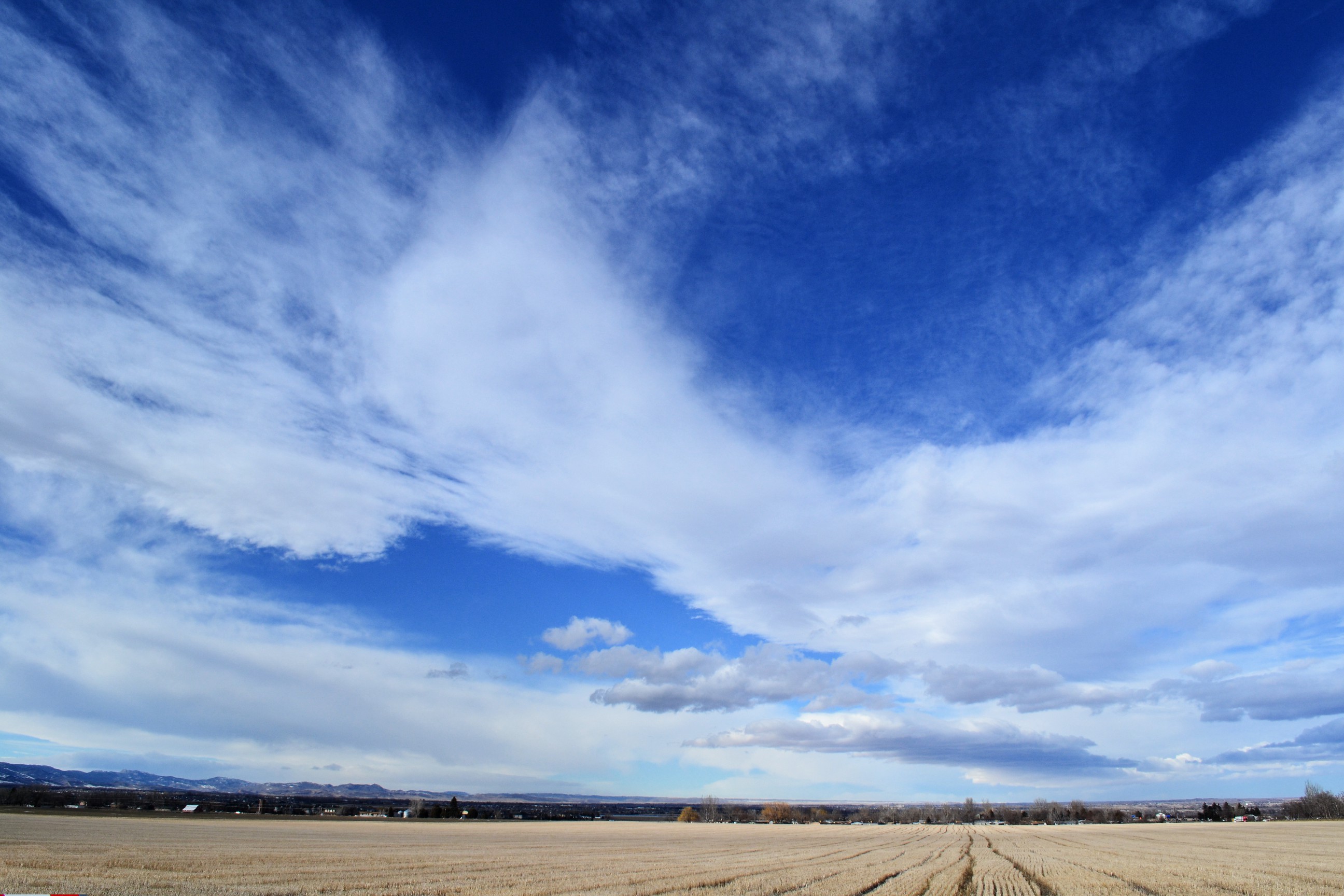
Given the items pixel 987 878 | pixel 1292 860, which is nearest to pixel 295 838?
pixel 987 878

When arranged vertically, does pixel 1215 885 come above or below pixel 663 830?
above

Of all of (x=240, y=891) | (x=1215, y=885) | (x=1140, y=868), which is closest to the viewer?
(x=240, y=891)

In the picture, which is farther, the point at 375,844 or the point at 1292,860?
the point at 375,844

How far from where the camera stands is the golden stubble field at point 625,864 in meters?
30.6

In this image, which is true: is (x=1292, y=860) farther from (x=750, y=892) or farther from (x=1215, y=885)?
(x=750, y=892)

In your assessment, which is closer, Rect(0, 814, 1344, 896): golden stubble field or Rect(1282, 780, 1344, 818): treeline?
Rect(0, 814, 1344, 896): golden stubble field

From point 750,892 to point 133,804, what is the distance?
645 ft

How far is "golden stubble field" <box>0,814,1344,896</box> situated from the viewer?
3061 cm

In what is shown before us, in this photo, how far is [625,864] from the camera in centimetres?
4462

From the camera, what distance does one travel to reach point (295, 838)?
67500 millimetres

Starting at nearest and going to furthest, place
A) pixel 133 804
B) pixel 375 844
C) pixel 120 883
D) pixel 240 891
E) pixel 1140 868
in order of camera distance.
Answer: pixel 240 891 < pixel 120 883 < pixel 1140 868 < pixel 375 844 < pixel 133 804

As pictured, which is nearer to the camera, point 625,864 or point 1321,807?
point 625,864

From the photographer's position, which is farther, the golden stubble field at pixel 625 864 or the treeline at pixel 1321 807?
the treeline at pixel 1321 807

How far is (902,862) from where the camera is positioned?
49.1 m
